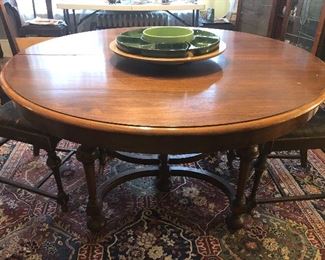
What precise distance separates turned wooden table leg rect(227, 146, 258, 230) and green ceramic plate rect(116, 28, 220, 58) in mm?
387

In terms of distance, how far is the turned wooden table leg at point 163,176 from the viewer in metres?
1.60

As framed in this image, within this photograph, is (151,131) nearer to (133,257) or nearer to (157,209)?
(133,257)

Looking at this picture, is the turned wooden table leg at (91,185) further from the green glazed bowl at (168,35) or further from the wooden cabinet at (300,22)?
the wooden cabinet at (300,22)

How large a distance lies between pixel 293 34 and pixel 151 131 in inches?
76.0

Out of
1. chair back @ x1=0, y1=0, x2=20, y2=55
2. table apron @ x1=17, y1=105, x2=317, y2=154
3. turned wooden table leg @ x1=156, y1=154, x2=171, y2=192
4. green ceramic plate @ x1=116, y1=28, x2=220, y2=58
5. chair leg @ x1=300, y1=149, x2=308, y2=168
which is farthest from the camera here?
chair leg @ x1=300, y1=149, x2=308, y2=168

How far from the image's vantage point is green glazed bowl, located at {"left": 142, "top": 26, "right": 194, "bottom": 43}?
1.11 m

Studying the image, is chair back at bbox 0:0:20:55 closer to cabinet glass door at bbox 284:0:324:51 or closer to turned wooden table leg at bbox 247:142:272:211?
turned wooden table leg at bbox 247:142:272:211

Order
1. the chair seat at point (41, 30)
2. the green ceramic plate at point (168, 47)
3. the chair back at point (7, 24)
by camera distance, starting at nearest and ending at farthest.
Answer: the green ceramic plate at point (168, 47), the chair back at point (7, 24), the chair seat at point (41, 30)

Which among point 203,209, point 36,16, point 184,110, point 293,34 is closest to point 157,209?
point 203,209

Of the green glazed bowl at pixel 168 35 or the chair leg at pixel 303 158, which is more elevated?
the green glazed bowl at pixel 168 35

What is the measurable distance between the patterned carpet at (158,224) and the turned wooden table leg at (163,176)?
0.11ft

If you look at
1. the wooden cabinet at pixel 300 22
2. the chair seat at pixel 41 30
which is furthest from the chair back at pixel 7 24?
the chair seat at pixel 41 30

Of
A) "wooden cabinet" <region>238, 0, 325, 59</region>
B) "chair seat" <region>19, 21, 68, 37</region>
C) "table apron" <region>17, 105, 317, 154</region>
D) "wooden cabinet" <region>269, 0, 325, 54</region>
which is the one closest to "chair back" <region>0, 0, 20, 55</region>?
"table apron" <region>17, 105, 317, 154</region>

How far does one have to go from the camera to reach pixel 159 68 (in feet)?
3.72
